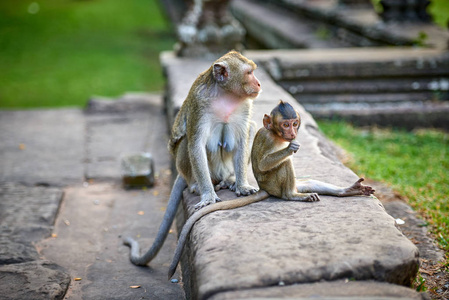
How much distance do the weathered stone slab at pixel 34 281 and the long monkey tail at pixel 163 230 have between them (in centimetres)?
47

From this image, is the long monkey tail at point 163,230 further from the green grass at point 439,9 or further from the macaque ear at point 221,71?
the green grass at point 439,9

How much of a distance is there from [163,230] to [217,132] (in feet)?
2.34

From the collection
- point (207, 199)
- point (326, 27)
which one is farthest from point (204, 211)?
point (326, 27)

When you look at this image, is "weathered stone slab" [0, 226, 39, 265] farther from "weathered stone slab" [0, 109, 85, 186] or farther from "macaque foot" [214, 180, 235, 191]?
"macaque foot" [214, 180, 235, 191]

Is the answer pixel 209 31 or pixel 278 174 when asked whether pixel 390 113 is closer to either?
pixel 209 31

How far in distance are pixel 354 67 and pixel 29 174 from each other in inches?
156

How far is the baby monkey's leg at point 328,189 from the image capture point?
2.94 m

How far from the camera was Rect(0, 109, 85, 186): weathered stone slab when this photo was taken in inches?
208

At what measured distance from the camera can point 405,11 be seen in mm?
8219

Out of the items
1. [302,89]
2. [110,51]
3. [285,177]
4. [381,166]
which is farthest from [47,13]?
[285,177]

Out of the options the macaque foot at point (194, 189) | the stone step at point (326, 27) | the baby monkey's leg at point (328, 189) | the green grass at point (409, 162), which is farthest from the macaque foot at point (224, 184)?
the stone step at point (326, 27)

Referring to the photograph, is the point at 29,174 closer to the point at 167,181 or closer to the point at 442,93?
the point at 167,181

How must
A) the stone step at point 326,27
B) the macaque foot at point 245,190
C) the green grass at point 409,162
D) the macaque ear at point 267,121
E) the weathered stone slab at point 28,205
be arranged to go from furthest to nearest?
the stone step at point 326,27 → the weathered stone slab at point 28,205 → the green grass at point 409,162 → the macaque foot at point 245,190 → the macaque ear at point 267,121

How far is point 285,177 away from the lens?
9.55 feet
